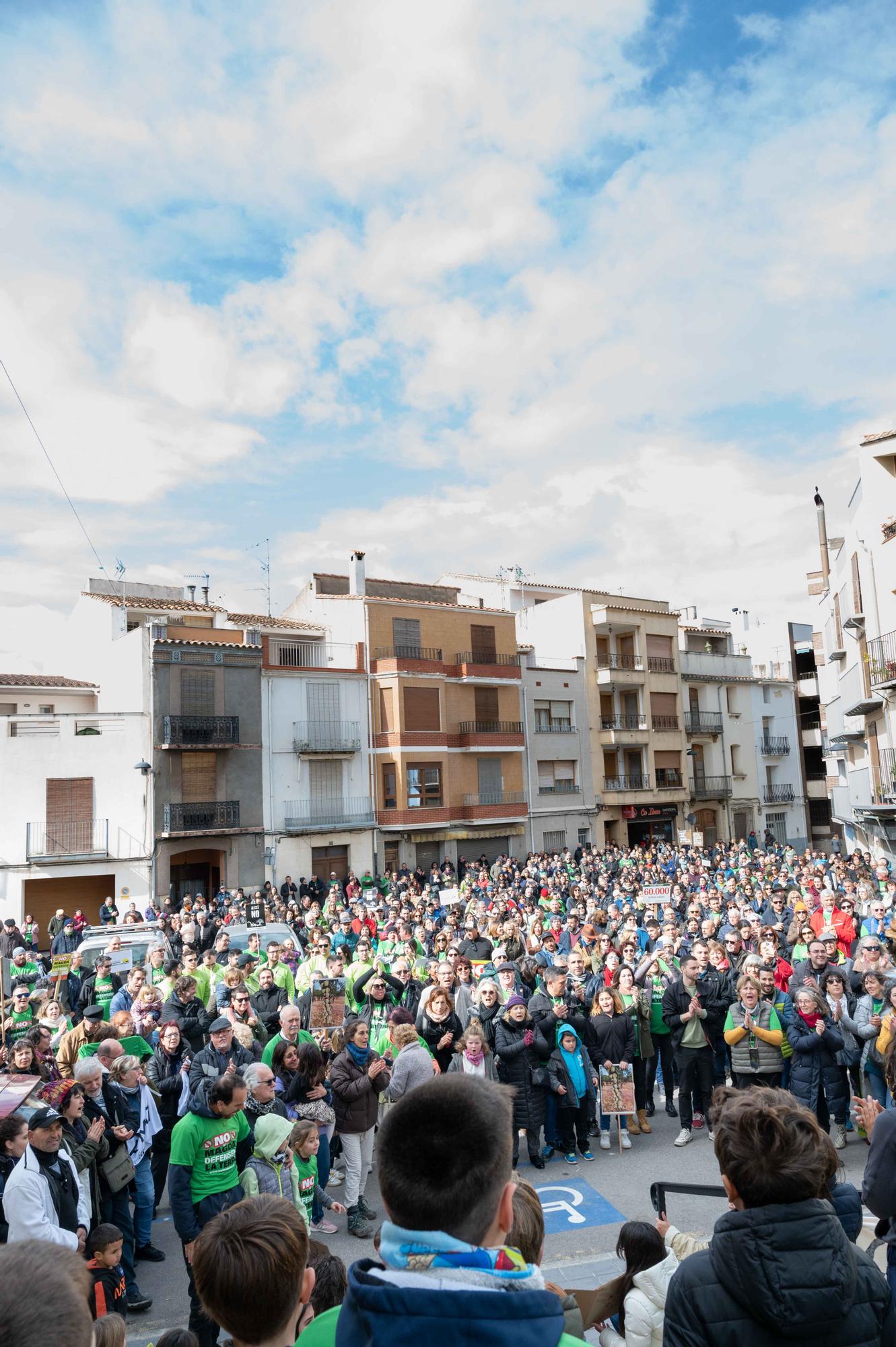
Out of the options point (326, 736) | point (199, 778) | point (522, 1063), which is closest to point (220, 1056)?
point (522, 1063)

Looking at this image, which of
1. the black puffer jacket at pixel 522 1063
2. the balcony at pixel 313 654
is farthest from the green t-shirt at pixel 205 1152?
the balcony at pixel 313 654

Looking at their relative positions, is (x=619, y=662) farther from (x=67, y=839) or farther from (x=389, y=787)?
(x=67, y=839)

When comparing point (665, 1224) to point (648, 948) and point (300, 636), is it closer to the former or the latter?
point (648, 948)

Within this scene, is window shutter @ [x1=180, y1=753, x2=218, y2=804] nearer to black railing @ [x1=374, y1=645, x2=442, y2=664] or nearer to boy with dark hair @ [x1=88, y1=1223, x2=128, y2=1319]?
black railing @ [x1=374, y1=645, x2=442, y2=664]

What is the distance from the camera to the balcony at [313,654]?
111 feet

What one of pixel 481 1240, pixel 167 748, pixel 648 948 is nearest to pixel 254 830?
pixel 167 748

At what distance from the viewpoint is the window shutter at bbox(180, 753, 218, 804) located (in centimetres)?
2970

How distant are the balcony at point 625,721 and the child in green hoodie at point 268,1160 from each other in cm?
3557

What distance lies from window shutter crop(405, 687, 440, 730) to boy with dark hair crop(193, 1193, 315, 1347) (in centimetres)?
3137

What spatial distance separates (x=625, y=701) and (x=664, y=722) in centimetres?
208

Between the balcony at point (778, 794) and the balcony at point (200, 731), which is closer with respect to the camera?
the balcony at point (200, 731)

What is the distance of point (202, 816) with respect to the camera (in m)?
29.6

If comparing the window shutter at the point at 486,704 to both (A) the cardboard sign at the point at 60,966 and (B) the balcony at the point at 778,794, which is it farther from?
(A) the cardboard sign at the point at 60,966

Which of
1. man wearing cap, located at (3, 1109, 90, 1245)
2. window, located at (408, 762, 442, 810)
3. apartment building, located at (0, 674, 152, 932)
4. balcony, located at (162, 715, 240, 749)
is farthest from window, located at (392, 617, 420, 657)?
man wearing cap, located at (3, 1109, 90, 1245)
